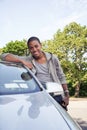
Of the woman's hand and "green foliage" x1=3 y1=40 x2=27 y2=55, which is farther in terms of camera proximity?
"green foliage" x1=3 y1=40 x2=27 y2=55

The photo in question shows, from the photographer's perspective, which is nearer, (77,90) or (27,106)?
(27,106)

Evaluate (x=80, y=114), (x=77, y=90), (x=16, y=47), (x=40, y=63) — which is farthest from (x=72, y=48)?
(x=40, y=63)

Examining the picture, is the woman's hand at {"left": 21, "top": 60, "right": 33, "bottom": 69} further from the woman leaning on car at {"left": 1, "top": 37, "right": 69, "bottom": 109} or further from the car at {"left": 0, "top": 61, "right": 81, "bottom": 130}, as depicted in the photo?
the car at {"left": 0, "top": 61, "right": 81, "bottom": 130}

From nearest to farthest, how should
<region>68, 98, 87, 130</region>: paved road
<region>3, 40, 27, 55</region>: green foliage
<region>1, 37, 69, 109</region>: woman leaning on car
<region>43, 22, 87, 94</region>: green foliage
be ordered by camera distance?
<region>1, 37, 69, 109</region>: woman leaning on car < <region>68, 98, 87, 130</region>: paved road < <region>43, 22, 87, 94</region>: green foliage < <region>3, 40, 27, 55</region>: green foliage

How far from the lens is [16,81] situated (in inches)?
151

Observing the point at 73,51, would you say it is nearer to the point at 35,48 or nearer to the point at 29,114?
the point at 35,48

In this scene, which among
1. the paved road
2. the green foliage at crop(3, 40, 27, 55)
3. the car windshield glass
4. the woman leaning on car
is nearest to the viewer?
the car windshield glass

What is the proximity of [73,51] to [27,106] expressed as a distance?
40213mm

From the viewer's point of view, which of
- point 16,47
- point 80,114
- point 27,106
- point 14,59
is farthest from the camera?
point 16,47

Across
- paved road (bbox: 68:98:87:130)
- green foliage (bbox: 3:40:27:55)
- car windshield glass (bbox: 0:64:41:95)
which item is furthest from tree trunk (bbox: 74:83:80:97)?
car windshield glass (bbox: 0:64:41:95)

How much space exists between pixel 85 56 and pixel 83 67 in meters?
1.39

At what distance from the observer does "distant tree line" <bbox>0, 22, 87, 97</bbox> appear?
42.7m

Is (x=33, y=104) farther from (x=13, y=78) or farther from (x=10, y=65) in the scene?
(x=10, y=65)

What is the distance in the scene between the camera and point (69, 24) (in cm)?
4334
